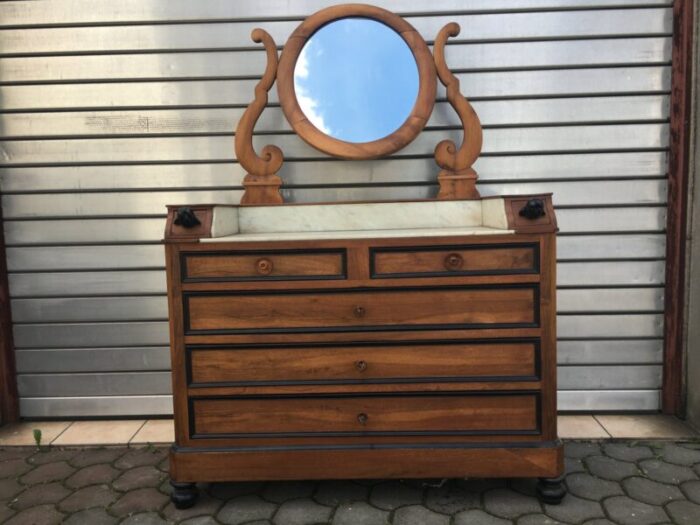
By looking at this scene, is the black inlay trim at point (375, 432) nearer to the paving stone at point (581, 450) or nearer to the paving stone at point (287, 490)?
the paving stone at point (287, 490)

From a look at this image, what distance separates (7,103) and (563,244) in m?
3.51

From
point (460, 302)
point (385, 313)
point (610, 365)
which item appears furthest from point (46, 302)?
point (610, 365)

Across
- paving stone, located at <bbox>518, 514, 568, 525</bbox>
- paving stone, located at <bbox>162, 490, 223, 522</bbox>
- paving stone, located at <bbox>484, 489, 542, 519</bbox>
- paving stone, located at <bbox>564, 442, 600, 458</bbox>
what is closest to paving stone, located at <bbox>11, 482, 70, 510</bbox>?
paving stone, located at <bbox>162, 490, 223, 522</bbox>

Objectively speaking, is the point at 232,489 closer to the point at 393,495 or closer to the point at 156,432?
the point at 393,495

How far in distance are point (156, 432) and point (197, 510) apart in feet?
3.05

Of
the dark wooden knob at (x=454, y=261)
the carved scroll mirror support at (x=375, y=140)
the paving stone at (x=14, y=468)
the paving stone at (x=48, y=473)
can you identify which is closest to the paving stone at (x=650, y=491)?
the dark wooden knob at (x=454, y=261)

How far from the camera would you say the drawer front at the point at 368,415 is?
2203mm

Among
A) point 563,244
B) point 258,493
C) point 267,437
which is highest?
point 563,244

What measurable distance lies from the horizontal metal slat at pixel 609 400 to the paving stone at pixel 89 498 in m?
2.56

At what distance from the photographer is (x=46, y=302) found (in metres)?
3.23

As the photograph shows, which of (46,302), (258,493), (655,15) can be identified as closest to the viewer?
(258,493)

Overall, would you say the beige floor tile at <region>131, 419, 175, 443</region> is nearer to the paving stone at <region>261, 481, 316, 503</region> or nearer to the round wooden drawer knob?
the paving stone at <region>261, 481, 316, 503</region>

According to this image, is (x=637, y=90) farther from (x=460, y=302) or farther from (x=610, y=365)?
(x=460, y=302)

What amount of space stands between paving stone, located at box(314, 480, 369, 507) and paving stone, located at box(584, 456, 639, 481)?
1.15 m
